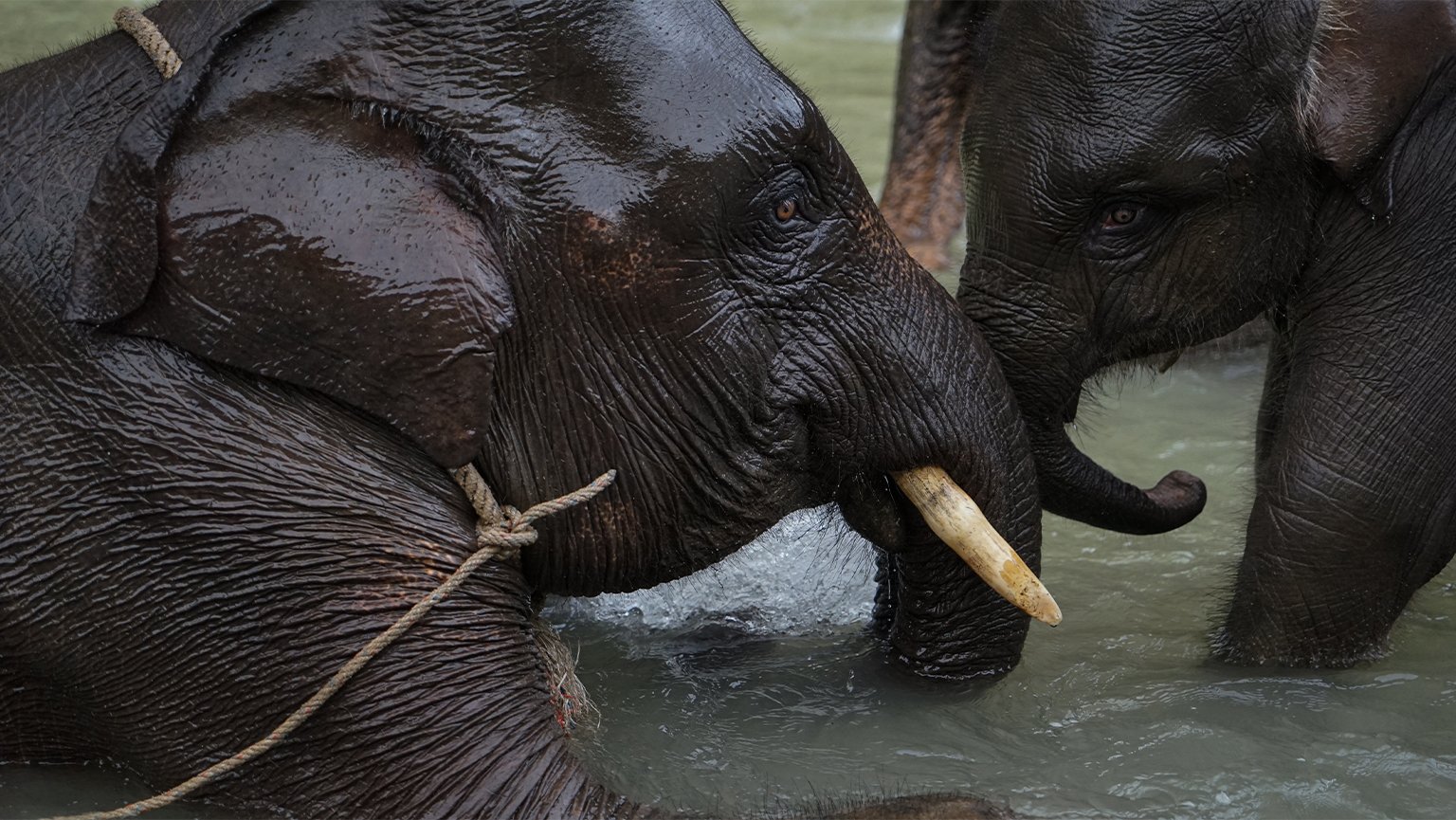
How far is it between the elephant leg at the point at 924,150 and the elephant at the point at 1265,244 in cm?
290

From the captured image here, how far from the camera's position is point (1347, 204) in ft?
14.2

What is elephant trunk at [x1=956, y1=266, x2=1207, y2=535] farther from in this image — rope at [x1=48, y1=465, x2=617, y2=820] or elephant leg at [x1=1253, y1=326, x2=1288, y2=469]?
rope at [x1=48, y1=465, x2=617, y2=820]

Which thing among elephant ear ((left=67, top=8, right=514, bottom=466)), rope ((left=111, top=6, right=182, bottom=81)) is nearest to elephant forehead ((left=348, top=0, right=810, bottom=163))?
elephant ear ((left=67, top=8, right=514, bottom=466))

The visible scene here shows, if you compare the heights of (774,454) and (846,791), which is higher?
(774,454)

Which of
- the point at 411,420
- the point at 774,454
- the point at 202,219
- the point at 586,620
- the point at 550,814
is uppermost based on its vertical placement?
the point at 202,219

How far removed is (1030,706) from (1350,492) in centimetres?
91

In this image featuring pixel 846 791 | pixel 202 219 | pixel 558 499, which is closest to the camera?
pixel 202 219

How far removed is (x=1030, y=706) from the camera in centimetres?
414

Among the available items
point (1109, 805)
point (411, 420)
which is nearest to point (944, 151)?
point (1109, 805)

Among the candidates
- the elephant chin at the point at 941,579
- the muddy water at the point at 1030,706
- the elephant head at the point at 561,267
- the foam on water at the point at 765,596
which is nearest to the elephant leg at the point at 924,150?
the muddy water at the point at 1030,706

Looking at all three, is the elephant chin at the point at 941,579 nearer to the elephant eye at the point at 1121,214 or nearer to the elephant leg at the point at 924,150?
the elephant eye at the point at 1121,214

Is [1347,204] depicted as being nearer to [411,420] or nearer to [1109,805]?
[1109,805]

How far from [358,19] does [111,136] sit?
0.47 m

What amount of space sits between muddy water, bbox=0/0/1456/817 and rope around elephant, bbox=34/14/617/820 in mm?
386
